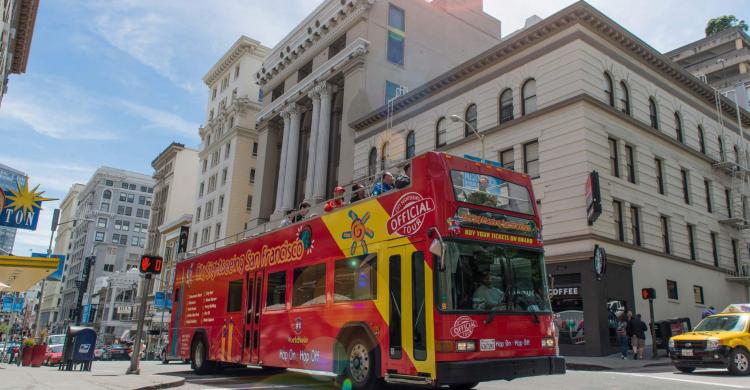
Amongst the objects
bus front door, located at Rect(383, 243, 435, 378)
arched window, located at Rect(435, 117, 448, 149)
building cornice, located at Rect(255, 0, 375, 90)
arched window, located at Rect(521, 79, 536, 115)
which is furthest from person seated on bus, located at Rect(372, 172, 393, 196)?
building cornice, located at Rect(255, 0, 375, 90)

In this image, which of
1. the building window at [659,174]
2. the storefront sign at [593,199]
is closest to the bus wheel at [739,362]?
the storefront sign at [593,199]

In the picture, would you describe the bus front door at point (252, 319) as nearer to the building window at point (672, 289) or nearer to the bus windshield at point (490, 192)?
the bus windshield at point (490, 192)

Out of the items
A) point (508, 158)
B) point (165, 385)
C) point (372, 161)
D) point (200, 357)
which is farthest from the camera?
point (372, 161)

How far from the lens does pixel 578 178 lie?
24422mm

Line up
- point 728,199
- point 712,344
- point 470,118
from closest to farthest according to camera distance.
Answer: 1. point 712,344
2. point 470,118
3. point 728,199

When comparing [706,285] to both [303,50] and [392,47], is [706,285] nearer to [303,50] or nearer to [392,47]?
[392,47]

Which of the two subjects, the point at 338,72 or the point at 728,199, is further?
the point at 338,72

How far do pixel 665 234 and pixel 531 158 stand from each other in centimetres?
838

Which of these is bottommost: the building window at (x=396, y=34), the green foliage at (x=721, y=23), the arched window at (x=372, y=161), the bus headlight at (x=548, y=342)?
the bus headlight at (x=548, y=342)

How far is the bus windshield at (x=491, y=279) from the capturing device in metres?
8.68

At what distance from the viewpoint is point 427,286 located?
8.70m

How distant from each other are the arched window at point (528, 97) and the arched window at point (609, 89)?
3380mm

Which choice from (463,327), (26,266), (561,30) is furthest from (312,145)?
(463,327)

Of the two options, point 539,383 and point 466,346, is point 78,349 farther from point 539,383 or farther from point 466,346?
point 466,346
